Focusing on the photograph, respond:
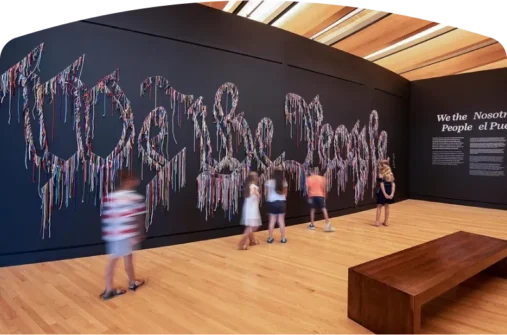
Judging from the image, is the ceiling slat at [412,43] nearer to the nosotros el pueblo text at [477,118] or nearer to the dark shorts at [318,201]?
the nosotros el pueblo text at [477,118]

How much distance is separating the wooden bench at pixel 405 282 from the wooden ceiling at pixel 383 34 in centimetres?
392

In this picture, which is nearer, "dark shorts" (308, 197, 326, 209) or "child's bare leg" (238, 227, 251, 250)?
"child's bare leg" (238, 227, 251, 250)

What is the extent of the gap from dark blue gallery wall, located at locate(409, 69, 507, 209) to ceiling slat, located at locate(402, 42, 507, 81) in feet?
1.17

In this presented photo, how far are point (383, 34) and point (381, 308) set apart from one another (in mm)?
5539

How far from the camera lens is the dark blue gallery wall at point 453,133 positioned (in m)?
8.16

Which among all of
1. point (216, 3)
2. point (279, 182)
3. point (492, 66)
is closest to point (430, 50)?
point (492, 66)

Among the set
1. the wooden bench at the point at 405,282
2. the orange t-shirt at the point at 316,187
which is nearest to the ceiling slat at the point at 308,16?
the orange t-shirt at the point at 316,187

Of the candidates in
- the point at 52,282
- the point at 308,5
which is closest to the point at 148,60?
the point at 308,5

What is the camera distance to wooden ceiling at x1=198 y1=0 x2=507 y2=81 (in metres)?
4.96

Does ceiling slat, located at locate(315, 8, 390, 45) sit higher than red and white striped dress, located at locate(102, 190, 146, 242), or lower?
higher

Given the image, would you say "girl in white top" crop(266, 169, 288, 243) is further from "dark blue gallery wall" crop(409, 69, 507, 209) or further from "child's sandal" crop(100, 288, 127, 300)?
"dark blue gallery wall" crop(409, 69, 507, 209)

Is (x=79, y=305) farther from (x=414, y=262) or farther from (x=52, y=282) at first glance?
(x=414, y=262)

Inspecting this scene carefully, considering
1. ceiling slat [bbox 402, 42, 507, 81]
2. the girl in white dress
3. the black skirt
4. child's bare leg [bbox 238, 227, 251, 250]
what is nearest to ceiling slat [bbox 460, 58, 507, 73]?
ceiling slat [bbox 402, 42, 507, 81]

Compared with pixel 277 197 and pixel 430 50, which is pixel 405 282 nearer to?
pixel 277 197
